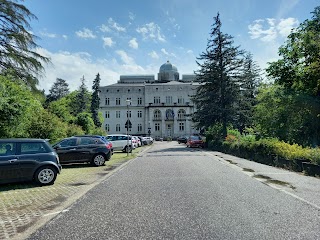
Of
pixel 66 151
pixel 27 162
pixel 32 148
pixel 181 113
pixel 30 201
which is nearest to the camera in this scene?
pixel 30 201

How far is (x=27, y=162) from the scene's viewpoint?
9734 millimetres

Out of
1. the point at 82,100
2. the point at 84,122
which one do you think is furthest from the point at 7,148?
the point at 82,100

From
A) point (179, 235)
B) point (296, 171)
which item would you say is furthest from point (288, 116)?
point (179, 235)

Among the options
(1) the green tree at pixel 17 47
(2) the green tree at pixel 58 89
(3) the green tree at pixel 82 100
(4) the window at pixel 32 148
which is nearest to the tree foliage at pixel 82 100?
(3) the green tree at pixel 82 100

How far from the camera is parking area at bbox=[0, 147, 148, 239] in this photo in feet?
18.7

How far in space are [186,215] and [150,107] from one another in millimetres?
92095

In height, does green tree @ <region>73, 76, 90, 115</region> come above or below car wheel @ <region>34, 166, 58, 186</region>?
above

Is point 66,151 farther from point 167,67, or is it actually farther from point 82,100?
point 167,67

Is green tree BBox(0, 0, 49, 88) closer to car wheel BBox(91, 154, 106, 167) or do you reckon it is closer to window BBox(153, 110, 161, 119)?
car wheel BBox(91, 154, 106, 167)

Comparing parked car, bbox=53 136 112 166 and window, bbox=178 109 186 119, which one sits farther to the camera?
window, bbox=178 109 186 119

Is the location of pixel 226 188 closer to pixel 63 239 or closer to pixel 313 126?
pixel 63 239

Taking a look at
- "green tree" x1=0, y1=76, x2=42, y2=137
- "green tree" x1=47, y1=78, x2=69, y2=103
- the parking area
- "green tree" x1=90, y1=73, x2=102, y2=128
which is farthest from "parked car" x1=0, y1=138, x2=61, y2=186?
"green tree" x1=47, y1=78, x2=69, y2=103

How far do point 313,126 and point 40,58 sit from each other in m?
22.3

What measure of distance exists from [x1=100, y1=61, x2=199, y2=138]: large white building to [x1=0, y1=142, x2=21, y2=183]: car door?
86.6 metres
